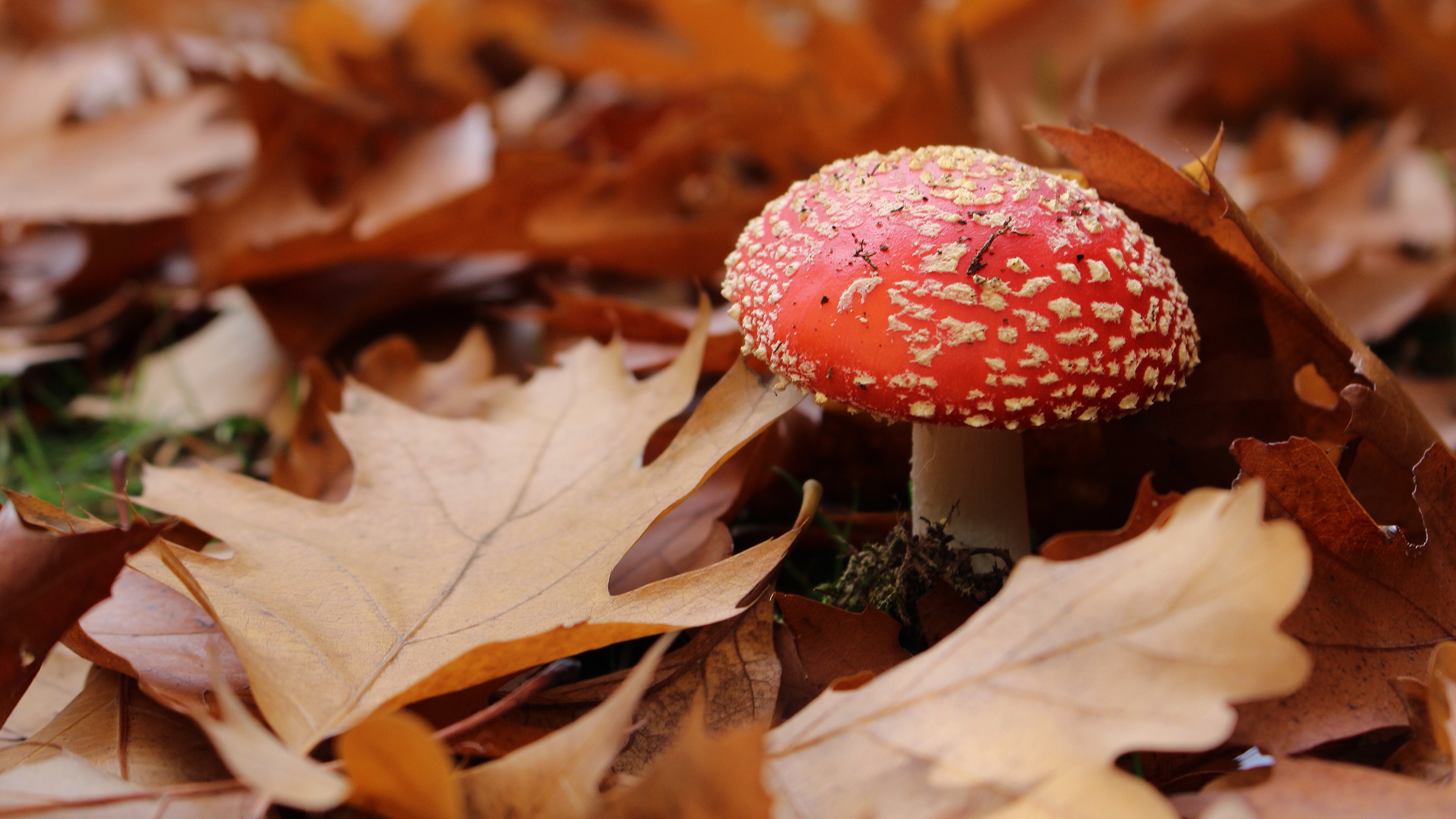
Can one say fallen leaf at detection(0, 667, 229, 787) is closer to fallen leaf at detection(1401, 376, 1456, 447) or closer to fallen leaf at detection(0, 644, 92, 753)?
fallen leaf at detection(0, 644, 92, 753)

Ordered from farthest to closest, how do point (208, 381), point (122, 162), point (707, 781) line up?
point (122, 162), point (208, 381), point (707, 781)

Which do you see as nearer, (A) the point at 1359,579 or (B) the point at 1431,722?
(B) the point at 1431,722

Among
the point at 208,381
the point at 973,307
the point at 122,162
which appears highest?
the point at 973,307

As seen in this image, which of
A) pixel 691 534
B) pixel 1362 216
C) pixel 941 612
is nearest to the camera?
pixel 941 612

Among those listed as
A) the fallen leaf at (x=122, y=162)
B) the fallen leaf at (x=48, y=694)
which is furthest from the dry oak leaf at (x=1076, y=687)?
the fallen leaf at (x=122, y=162)

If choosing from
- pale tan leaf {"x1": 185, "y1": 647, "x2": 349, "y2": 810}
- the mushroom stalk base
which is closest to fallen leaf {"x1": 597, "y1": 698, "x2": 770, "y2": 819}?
pale tan leaf {"x1": 185, "y1": 647, "x2": 349, "y2": 810}

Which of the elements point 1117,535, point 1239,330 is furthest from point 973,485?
point 1239,330

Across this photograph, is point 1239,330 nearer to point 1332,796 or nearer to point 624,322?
point 1332,796

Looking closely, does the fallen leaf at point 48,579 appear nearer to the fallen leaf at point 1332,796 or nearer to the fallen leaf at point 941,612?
the fallen leaf at point 941,612
